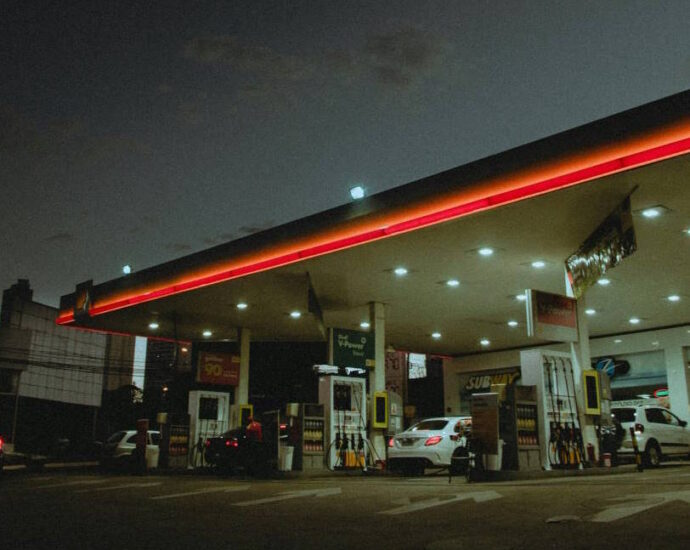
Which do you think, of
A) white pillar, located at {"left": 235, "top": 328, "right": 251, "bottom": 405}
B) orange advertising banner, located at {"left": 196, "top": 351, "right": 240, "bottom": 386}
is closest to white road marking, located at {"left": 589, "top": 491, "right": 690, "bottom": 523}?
orange advertising banner, located at {"left": 196, "top": 351, "right": 240, "bottom": 386}

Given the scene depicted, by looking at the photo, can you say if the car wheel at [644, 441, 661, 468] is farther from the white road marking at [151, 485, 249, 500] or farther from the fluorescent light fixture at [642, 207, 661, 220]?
the white road marking at [151, 485, 249, 500]

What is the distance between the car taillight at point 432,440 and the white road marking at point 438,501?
5511mm

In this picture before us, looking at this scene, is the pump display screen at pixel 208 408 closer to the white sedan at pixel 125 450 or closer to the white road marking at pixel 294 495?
the white sedan at pixel 125 450

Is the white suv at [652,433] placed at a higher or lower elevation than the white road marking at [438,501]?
higher

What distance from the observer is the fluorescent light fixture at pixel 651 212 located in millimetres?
11420

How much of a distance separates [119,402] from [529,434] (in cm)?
4355

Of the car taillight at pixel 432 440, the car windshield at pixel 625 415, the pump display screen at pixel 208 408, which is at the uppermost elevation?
the pump display screen at pixel 208 408

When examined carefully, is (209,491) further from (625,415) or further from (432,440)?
(625,415)

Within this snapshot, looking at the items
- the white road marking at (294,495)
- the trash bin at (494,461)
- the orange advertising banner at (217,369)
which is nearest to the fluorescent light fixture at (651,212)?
the trash bin at (494,461)

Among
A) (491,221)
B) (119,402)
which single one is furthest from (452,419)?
(119,402)

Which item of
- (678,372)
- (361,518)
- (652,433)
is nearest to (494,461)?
(652,433)

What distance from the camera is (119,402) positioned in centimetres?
5175

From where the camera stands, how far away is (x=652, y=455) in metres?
16.7

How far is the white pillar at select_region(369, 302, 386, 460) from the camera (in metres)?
18.0
